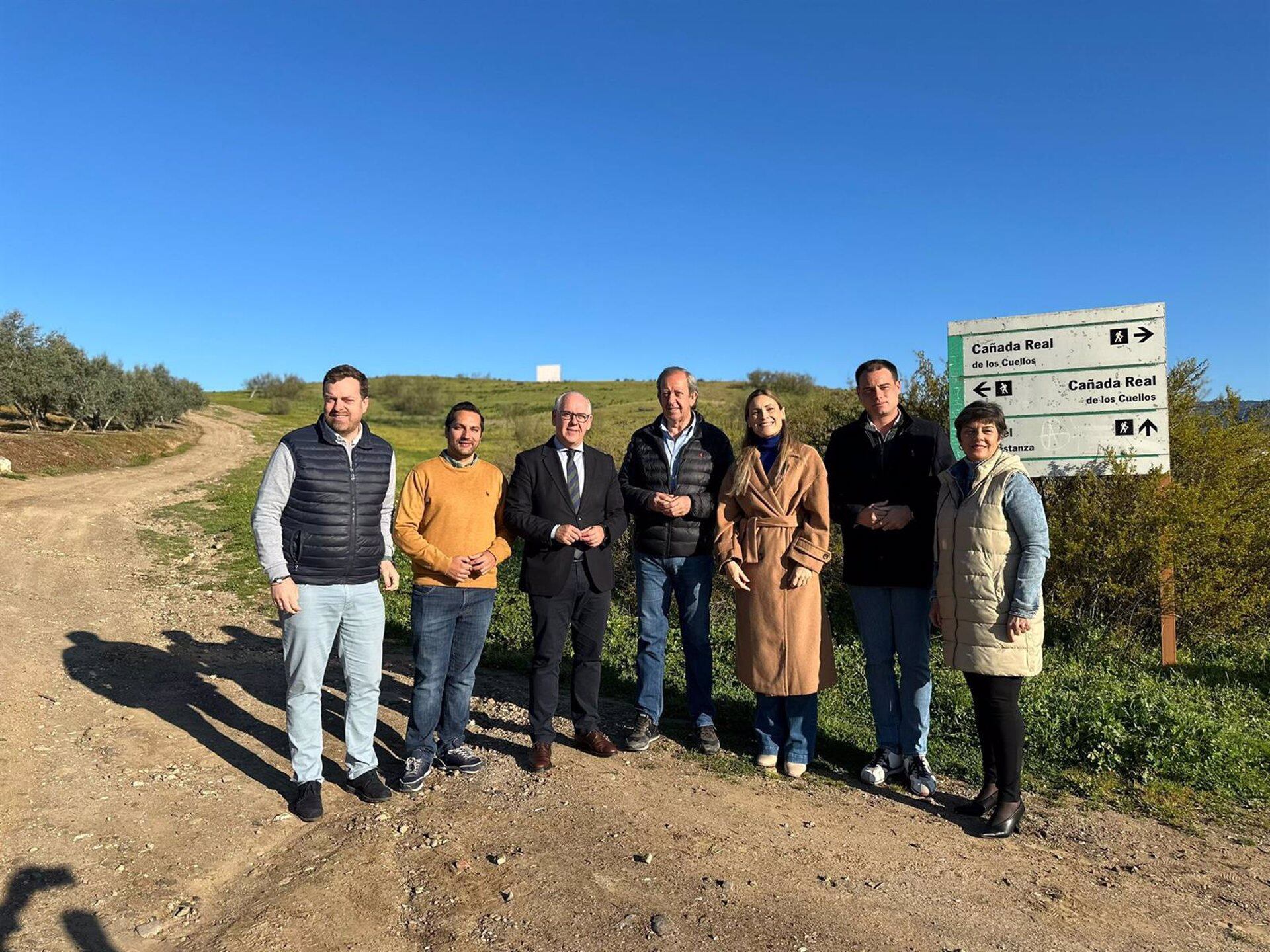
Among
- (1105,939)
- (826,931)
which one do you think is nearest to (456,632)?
(826,931)

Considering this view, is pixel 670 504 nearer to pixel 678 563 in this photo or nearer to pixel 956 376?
pixel 678 563

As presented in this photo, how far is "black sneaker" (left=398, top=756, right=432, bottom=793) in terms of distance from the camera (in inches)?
166

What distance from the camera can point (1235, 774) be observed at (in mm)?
4383

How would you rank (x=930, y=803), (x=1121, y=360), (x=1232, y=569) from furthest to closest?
1. (x=1232, y=569)
2. (x=1121, y=360)
3. (x=930, y=803)

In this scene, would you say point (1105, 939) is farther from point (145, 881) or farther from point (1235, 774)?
point (145, 881)

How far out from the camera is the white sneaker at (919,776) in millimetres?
4219

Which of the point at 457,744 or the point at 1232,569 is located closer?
the point at 457,744

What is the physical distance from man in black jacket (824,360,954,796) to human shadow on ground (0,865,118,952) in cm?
367

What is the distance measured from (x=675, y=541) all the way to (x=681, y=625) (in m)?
0.53

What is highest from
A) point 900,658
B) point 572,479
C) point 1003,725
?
point 572,479

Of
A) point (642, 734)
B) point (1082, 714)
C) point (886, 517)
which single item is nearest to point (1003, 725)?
point (886, 517)

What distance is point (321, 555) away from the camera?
156 inches

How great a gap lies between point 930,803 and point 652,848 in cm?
162

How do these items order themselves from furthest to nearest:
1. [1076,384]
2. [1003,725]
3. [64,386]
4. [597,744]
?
[64,386] → [1076,384] → [597,744] → [1003,725]
